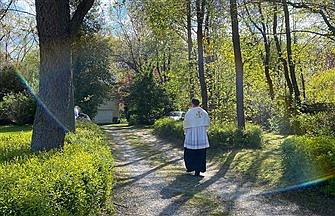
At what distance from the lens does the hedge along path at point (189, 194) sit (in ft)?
23.0

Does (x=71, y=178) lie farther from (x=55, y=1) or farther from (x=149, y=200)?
(x=55, y=1)

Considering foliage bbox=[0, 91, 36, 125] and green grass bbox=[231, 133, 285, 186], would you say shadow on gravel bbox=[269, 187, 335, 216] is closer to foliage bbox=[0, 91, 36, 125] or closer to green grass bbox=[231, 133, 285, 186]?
green grass bbox=[231, 133, 285, 186]

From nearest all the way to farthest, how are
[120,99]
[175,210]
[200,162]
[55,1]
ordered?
[175,210] → [55,1] → [200,162] → [120,99]

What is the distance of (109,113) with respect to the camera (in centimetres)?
5406

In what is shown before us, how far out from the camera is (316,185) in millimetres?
7660

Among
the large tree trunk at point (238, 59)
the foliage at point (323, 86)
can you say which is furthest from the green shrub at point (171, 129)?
the foliage at point (323, 86)

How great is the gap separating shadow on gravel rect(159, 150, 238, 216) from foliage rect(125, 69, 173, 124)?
79.1 ft

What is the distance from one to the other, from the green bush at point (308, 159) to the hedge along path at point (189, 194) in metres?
0.71

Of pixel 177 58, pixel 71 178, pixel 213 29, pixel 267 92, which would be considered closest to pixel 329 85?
pixel 267 92

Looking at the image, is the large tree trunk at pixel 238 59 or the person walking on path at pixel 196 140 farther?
the large tree trunk at pixel 238 59

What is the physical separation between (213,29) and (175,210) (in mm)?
16697

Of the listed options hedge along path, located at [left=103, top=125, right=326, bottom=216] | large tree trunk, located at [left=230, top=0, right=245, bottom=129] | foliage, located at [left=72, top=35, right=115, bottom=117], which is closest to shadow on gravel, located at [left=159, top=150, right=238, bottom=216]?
hedge along path, located at [left=103, top=125, right=326, bottom=216]

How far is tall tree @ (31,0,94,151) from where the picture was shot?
822cm

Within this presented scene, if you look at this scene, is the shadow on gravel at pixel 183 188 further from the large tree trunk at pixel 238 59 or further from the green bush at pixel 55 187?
the large tree trunk at pixel 238 59
